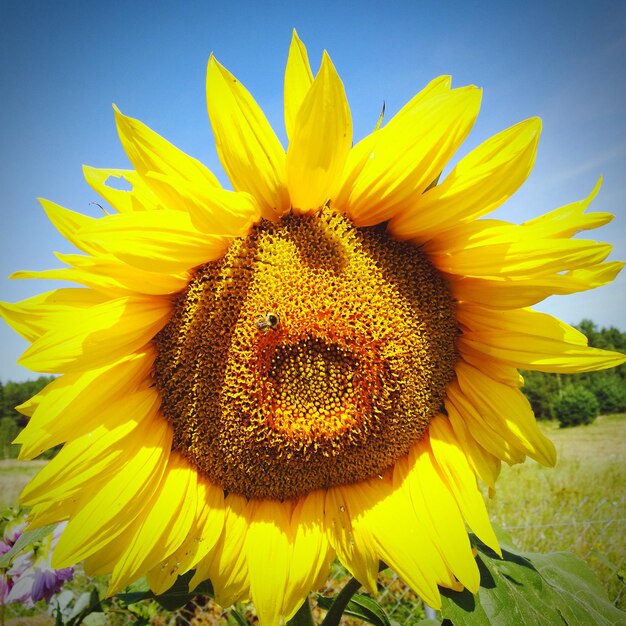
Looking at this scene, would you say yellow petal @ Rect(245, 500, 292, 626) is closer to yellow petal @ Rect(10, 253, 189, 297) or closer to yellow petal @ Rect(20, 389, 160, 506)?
yellow petal @ Rect(20, 389, 160, 506)

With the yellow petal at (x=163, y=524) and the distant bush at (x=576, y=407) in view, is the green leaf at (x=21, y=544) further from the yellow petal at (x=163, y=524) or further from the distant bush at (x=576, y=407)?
the distant bush at (x=576, y=407)

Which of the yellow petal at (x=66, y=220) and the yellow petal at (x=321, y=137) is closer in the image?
the yellow petal at (x=321, y=137)

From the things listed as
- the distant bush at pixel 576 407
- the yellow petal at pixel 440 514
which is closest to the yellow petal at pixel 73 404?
the yellow petal at pixel 440 514

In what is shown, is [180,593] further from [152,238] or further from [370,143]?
[370,143]

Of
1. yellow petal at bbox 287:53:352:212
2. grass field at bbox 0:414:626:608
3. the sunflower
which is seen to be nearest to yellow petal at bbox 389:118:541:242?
the sunflower

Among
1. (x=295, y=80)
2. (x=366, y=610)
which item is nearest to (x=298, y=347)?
(x=295, y=80)

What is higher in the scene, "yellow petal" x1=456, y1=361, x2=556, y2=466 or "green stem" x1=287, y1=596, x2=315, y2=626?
"yellow petal" x1=456, y1=361, x2=556, y2=466
